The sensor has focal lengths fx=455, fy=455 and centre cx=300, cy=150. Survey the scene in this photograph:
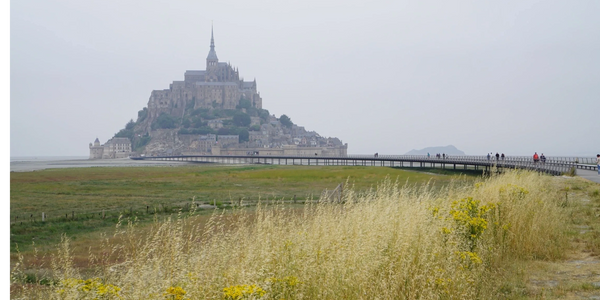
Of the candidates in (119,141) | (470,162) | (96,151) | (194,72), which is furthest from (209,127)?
(470,162)

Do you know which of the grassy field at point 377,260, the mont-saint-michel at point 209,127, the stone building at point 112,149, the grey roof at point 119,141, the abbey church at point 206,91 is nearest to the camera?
the grassy field at point 377,260

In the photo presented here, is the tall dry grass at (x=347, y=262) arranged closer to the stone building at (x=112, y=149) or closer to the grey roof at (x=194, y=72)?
the grey roof at (x=194, y=72)

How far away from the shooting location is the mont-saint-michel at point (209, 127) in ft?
576

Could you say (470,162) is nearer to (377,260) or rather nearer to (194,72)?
(377,260)

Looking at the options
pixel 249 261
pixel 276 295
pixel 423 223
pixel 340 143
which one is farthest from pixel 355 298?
pixel 340 143

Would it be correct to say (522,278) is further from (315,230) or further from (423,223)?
(315,230)

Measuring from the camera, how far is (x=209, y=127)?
181 m

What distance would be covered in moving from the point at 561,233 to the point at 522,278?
8.90ft

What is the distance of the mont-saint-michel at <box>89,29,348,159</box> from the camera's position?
176 m

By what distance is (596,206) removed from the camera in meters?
11.7

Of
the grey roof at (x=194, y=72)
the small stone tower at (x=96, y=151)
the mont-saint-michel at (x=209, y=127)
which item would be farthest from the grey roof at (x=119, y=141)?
the grey roof at (x=194, y=72)

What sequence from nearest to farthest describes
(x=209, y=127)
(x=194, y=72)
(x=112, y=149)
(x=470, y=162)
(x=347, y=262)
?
(x=347, y=262) → (x=470, y=162) → (x=209, y=127) → (x=112, y=149) → (x=194, y=72)

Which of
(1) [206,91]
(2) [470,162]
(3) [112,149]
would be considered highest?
(1) [206,91]

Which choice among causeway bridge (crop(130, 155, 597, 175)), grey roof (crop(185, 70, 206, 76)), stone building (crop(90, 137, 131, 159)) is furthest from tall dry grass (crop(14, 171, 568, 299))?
stone building (crop(90, 137, 131, 159))
